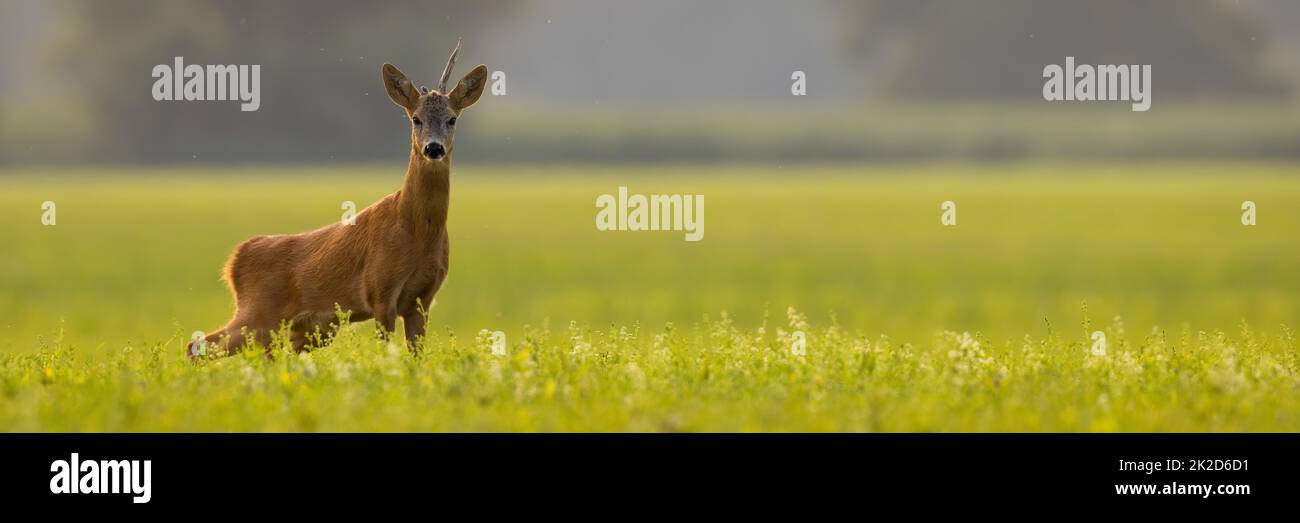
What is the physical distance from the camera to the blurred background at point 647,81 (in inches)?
3450

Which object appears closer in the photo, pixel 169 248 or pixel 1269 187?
pixel 169 248

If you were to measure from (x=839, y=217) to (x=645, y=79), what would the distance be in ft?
266

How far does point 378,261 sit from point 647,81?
126825mm

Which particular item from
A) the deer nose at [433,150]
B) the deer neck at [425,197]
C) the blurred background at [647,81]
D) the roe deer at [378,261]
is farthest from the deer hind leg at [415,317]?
the blurred background at [647,81]

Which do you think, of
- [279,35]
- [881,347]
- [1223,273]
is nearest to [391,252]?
[881,347]

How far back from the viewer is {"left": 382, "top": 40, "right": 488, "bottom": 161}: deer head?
12.8 meters

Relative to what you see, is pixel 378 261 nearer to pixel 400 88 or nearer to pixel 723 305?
pixel 400 88

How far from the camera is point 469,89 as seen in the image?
13328 millimetres

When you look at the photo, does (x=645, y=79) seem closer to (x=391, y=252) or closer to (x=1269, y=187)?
(x=1269, y=187)

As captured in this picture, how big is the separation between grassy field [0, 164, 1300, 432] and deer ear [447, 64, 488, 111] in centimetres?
186

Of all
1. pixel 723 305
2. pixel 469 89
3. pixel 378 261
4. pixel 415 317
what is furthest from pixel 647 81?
pixel 378 261

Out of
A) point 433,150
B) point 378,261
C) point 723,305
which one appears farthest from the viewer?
point 723,305

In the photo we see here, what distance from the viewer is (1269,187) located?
2685 inches

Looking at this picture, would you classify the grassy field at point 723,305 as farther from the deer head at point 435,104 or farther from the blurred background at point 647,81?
the blurred background at point 647,81
